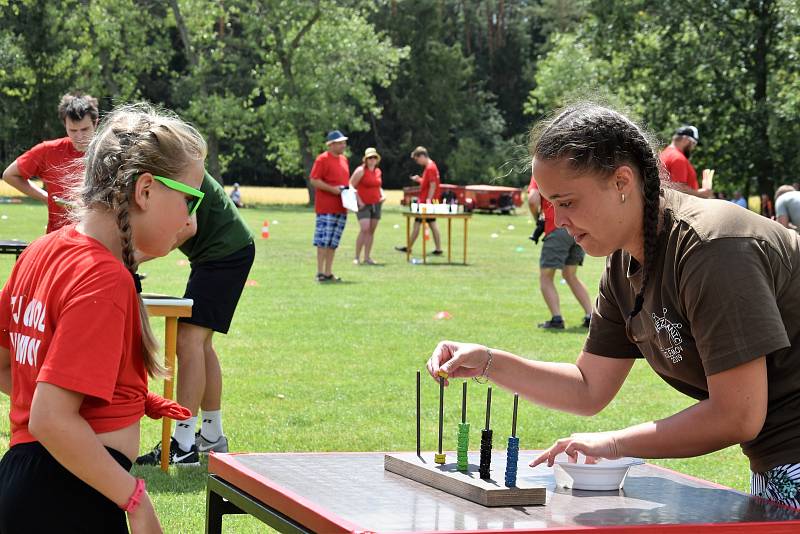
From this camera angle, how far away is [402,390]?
8500 mm

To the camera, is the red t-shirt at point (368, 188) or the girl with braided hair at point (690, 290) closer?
the girl with braided hair at point (690, 290)

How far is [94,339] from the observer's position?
2.58 metres

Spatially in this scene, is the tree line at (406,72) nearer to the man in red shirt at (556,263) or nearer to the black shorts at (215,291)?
the man in red shirt at (556,263)

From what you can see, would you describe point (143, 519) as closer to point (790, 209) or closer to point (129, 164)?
point (129, 164)

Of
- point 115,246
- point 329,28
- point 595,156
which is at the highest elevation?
point 329,28

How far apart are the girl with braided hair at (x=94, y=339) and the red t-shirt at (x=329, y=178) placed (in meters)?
13.8

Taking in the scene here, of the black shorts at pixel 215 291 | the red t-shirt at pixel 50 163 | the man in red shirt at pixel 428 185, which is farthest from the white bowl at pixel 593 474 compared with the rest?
the man in red shirt at pixel 428 185

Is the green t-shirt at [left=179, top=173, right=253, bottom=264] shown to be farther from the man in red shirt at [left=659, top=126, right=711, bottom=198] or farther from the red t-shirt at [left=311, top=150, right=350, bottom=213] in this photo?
the red t-shirt at [left=311, top=150, right=350, bottom=213]

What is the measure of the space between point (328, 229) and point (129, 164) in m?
13.7

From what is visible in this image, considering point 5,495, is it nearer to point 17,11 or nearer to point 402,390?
point 402,390

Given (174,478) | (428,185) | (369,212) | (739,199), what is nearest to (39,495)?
(174,478)

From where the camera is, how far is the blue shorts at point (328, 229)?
1652 centimetres

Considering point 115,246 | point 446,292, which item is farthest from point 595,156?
point 446,292

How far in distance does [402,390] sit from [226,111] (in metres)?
40.8
